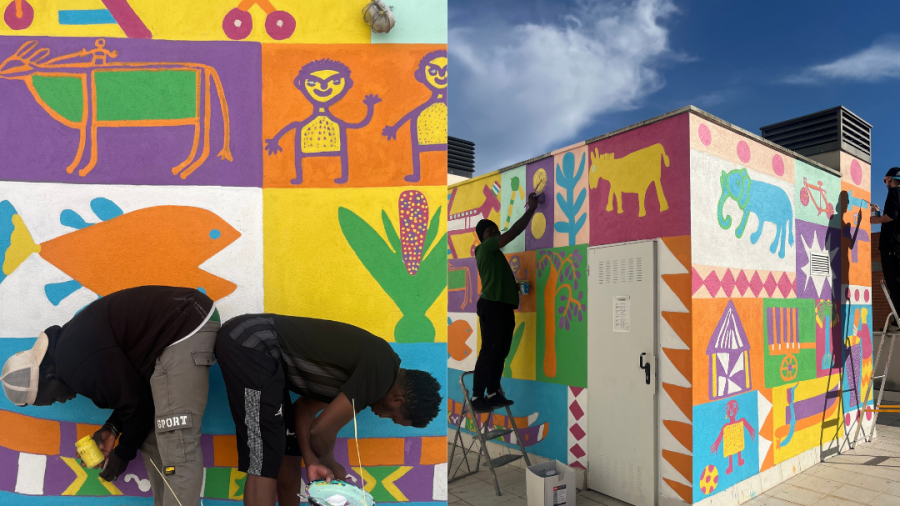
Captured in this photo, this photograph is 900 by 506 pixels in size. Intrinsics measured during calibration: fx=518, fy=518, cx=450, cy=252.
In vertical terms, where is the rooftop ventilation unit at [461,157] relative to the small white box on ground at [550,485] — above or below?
above

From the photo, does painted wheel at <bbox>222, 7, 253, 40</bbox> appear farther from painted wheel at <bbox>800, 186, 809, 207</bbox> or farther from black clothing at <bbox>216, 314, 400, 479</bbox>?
painted wheel at <bbox>800, 186, 809, 207</bbox>

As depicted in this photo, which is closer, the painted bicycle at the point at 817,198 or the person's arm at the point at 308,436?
the person's arm at the point at 308,436

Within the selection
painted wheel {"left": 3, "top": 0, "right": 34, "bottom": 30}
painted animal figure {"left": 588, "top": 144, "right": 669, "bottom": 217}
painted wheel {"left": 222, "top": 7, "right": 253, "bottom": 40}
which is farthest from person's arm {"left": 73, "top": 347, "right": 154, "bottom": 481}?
painted animal figure {"left": 588, "top": 144, "right": 669, "bottom": 217}

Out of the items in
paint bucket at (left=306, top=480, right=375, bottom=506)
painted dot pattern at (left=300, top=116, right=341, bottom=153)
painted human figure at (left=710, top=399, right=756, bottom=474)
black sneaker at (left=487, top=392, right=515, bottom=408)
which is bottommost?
painted human figure at (left=710, top=399, right=756, bottom=474)

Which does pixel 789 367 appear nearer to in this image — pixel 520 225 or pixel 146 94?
pixel 520 225

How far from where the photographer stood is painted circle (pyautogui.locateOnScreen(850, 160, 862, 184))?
6.18 metres

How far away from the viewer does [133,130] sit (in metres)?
2.84

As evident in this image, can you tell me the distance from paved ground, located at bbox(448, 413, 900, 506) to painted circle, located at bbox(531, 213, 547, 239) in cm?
240

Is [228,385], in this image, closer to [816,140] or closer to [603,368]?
[603,368]

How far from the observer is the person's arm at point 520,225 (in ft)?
16.6

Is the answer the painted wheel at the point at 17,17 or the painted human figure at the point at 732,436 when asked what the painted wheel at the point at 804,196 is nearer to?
the painted human figure at the point at 732,436

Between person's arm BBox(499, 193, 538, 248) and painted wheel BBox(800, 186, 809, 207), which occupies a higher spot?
painted wheel BBox(800, 186, 809, 207)

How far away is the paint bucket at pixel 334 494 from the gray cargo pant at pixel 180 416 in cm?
59

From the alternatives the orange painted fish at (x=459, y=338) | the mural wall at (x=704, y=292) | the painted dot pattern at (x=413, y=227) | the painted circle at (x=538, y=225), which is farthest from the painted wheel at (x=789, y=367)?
the painted dot pattern at (x=413, y=227)
